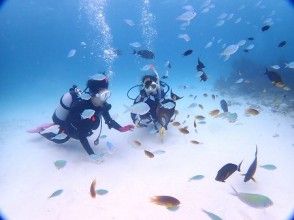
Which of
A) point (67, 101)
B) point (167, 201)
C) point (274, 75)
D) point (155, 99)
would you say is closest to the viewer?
point (167, 201)

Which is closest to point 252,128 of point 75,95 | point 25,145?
point 75,95

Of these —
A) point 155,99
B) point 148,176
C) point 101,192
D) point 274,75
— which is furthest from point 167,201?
point 274,75

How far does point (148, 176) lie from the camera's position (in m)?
6.04

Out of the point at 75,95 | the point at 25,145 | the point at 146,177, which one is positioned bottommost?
the point at 25,145

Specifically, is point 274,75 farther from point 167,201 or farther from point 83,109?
point 83,109

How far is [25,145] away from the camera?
8.65 m

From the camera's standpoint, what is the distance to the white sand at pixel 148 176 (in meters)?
4.79

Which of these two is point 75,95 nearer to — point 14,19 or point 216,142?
point 216,142

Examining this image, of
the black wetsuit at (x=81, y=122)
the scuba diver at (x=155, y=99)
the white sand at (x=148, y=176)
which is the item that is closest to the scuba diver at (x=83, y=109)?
the black wetsuit at (x=81, y=122)

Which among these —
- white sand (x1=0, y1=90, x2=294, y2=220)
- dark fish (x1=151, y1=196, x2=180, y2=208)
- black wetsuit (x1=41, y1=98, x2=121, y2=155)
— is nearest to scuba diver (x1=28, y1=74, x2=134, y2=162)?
black wetsuit (x1=41, y1=98, x2=121, y2=155)

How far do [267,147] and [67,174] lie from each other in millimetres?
5431

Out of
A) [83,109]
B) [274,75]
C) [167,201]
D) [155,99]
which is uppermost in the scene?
[274,75]

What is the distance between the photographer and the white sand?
479 centimetres

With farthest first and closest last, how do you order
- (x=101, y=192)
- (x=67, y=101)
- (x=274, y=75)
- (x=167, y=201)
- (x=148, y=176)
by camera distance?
1. (x=67, y=101)
2. (x=274, y=75)
3. (x=148, y=176)
4. (x=101, y=192)
5. (x=167, y=201)
